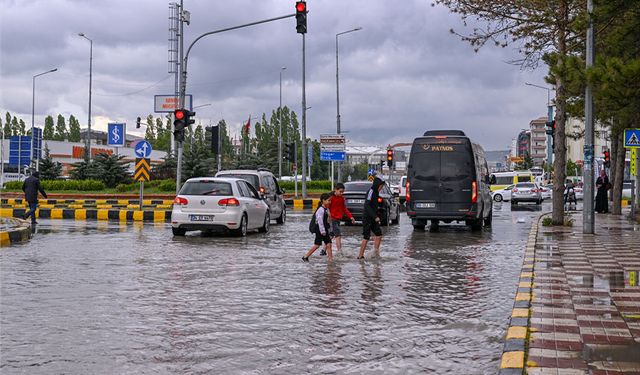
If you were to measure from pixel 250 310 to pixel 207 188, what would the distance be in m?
11.2

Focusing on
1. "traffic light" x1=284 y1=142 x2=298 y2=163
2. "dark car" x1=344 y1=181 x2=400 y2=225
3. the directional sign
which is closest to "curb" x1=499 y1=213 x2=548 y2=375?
"dark car" x1=344 y1=181 x2=400 y2=225

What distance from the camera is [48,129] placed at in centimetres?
13088

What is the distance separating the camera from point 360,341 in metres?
7.03

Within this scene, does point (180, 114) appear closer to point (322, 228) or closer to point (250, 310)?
point (322, 228)

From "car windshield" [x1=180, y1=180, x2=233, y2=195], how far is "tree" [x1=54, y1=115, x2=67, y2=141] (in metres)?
118

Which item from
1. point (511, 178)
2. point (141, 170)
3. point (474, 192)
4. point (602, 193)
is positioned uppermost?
point (511, 178)

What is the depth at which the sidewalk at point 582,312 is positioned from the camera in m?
5.95

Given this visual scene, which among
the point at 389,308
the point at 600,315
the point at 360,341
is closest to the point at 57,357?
the point at 360,341

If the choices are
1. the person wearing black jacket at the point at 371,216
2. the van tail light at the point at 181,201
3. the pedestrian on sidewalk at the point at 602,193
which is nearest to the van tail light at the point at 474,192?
the person wearing black jacket at the point at 371,216

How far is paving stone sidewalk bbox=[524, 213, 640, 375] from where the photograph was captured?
598 cm

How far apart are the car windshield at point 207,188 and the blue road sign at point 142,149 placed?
24.9ft

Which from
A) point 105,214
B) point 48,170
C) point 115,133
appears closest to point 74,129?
point 48,170

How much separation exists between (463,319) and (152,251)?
8.98 meters

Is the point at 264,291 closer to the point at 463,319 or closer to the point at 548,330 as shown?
the point at 463,319
